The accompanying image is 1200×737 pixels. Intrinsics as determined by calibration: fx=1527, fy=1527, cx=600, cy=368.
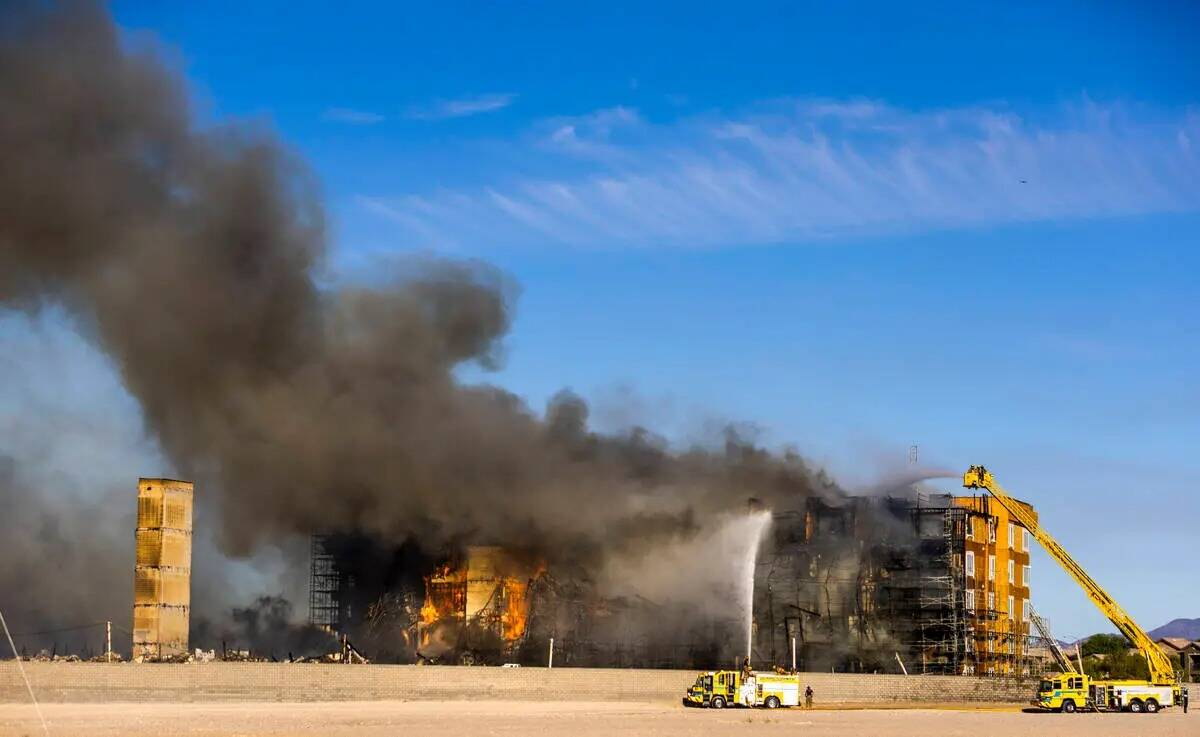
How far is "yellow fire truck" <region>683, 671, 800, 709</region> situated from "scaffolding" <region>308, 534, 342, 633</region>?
52.7m

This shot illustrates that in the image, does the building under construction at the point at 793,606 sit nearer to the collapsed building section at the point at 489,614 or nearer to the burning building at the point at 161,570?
the collapsed building section at the point at 489,614

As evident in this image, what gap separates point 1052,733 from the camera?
2154 inches

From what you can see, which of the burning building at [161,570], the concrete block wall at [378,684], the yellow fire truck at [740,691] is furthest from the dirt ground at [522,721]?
the burning building at [161,570]

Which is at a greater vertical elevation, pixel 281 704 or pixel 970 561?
pixel 970 561

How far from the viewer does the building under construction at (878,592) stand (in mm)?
97500

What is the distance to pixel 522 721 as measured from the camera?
180 feet

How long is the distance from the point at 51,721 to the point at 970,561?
70.1 metres

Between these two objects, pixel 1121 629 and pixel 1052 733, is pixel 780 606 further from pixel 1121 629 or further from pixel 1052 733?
pixel 1052 733

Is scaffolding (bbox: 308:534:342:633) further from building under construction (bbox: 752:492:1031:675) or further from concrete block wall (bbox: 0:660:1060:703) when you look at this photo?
concrete block wall (bbox: 0:660:1060:703)

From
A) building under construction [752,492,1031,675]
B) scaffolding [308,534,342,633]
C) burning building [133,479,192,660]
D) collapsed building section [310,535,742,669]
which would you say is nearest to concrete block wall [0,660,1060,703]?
burning building [133,479,192,660]

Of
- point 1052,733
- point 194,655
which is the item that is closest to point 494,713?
point 1052,733

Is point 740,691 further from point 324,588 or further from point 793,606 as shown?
point 324,588

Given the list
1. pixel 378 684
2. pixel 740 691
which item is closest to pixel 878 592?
pixel 740 691

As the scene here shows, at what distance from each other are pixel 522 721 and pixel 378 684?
1367 cm
